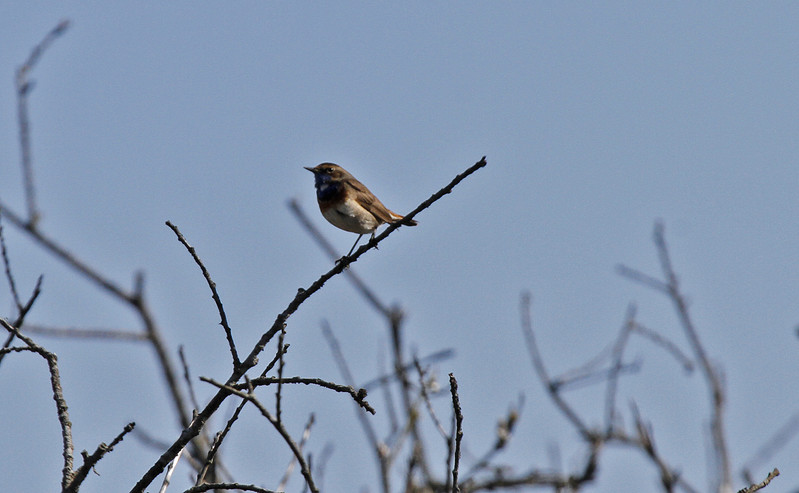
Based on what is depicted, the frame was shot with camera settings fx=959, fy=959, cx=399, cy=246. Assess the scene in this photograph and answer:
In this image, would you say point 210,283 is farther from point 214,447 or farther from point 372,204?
point 372,204

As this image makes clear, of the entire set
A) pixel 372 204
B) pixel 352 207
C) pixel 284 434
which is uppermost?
pixel 372 204

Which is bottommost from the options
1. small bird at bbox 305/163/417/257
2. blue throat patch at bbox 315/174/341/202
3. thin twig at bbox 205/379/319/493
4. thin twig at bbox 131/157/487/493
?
thin twig at bbox 205/379/319/493

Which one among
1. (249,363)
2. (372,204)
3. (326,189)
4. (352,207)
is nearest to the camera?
(249,363)

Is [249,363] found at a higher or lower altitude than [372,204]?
lower

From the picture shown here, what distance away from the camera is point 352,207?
910 centimetres

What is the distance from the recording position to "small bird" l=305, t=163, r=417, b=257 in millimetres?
9141

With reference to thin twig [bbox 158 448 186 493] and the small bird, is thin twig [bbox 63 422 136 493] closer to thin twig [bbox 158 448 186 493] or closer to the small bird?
thin twig [bbox 158 448 186 493]

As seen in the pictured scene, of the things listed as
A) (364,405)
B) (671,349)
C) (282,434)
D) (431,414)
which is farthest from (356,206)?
(282,434)

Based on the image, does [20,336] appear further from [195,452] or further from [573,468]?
[573,468]

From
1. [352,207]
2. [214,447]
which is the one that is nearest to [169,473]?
[214,447]

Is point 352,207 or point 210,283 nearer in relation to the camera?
point 210,283

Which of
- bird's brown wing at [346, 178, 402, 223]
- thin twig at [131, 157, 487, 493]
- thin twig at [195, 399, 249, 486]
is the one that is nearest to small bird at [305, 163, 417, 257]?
bird's brown wing at [346, 178, 402, 223]

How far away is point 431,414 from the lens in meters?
5.62

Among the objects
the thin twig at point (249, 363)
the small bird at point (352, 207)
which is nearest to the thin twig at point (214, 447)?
the thin twig at point (249, 363)
